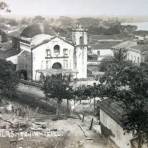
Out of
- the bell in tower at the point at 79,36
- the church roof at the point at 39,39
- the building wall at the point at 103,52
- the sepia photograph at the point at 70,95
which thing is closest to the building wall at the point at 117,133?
the sepia photograph at the point at 70,95

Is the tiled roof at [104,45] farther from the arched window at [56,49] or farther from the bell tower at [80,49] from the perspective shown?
the arched window at [56,49]

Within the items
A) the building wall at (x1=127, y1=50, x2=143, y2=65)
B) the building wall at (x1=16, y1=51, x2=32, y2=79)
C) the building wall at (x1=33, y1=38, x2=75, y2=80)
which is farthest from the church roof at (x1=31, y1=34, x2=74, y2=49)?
the building wall at (x1=127, y1=50, x2=143, y2=65)

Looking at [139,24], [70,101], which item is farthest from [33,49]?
[139,24]

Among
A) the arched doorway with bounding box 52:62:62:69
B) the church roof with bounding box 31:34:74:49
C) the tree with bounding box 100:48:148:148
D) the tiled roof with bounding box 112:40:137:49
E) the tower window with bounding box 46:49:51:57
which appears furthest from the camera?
the tiled roof with bounding box 112:40:137:49

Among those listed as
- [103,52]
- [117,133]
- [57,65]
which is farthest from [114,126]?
[103,52]

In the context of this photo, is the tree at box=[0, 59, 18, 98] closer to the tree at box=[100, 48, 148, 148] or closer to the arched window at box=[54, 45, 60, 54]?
the arched window at box=[54, 45, 60, 54]
